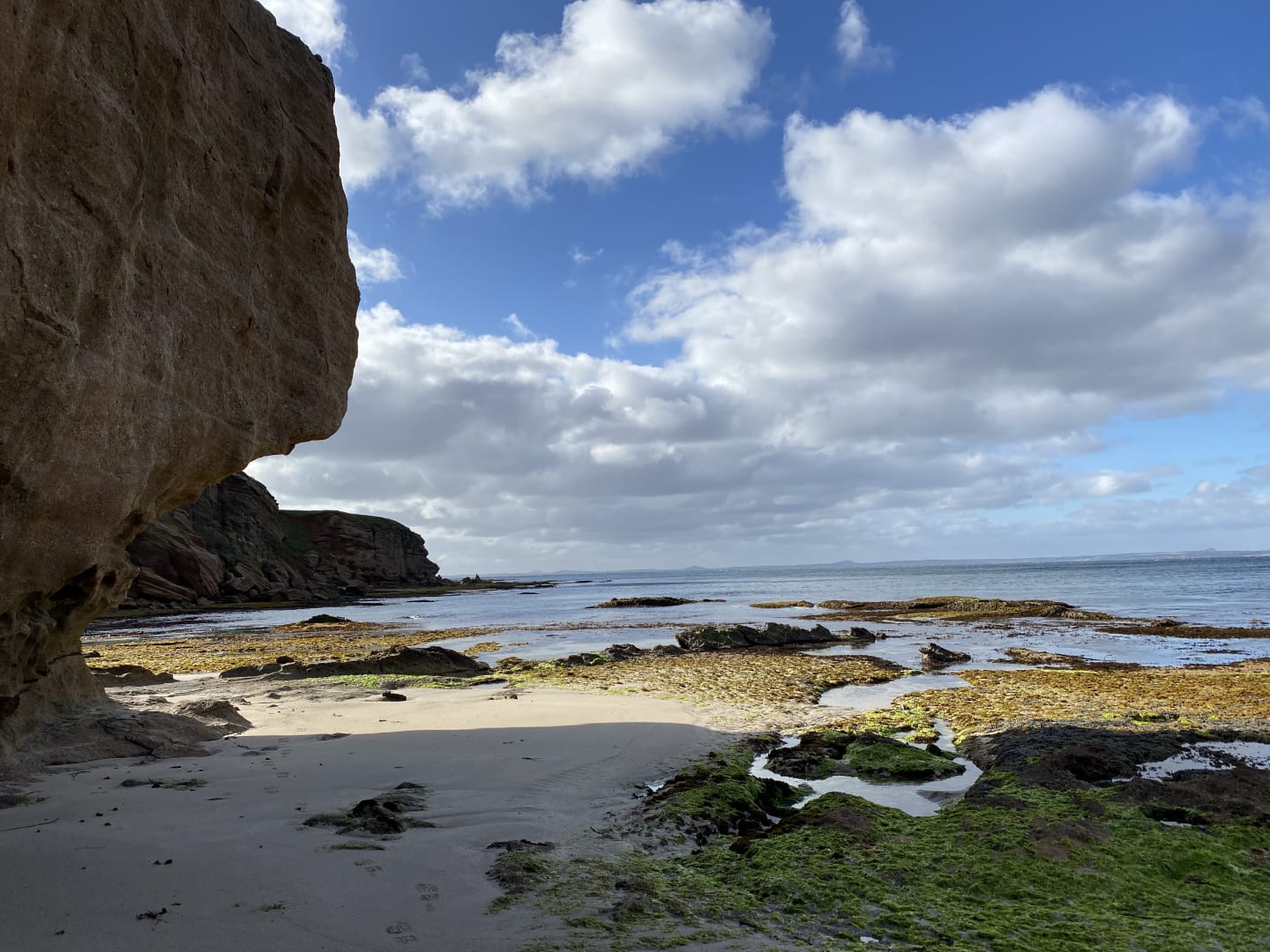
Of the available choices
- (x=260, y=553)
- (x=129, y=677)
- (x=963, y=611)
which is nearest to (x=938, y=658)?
(x=129, y=677)

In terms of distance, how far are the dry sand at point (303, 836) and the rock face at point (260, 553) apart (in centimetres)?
3718

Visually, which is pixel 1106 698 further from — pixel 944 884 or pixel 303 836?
pixel 303 836

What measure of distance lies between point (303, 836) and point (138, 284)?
6.89m

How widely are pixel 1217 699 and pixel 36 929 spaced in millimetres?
19587

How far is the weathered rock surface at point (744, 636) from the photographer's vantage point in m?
29.8

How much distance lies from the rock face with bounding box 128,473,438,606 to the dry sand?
122 feet

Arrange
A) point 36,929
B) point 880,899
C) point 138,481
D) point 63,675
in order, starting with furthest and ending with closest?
1. point 63,675
2. point 138,481
3. point 880,899
4. point 36,929

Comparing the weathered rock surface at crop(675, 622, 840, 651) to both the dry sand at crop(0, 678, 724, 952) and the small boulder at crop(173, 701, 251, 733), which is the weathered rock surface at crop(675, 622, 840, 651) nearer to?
the dry sand at crop(0, 678, 724, 952)

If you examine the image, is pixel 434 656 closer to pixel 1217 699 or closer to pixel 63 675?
pixel 63 675

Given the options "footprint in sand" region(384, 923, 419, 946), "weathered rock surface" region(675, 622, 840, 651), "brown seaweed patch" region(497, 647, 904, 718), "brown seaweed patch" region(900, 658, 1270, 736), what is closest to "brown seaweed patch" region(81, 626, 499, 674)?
"brown seaweed patch" region(497, 647, 904, 718)

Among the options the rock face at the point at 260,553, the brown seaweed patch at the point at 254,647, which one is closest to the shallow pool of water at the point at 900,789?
the brown seaweed patch at the point at 254,647

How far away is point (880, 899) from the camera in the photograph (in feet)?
18.3

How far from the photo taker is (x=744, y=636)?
3050 centimetres

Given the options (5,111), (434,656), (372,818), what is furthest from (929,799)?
(434,656)
